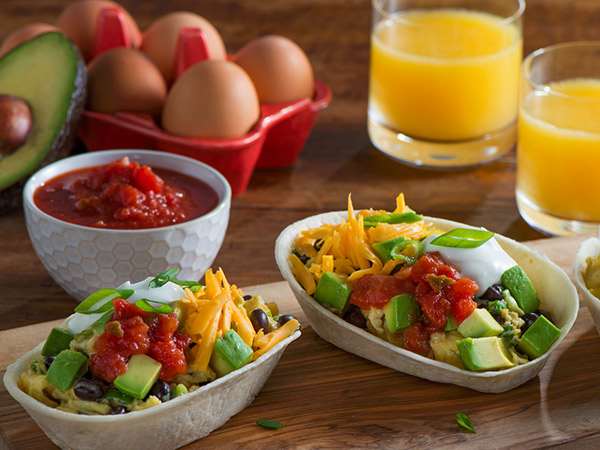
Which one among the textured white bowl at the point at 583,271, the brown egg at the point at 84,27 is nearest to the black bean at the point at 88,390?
the textured white bowl at the point at 583,271

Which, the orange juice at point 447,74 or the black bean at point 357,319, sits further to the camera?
the orange juice at point 447,74

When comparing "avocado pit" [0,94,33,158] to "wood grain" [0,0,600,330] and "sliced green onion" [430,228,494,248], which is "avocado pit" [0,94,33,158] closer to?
"wood grain" [0,0,600,330]

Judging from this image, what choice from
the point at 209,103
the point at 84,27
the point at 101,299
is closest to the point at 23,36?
the point at 84,27

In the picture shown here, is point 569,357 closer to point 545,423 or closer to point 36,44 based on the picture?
point 545,423

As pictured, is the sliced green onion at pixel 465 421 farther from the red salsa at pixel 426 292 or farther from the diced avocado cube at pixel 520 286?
the diced avocado cube at pixel 520 286

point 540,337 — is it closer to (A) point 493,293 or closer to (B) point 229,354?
(A) point 493,293

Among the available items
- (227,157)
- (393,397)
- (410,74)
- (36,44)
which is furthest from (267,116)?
(393,397)
